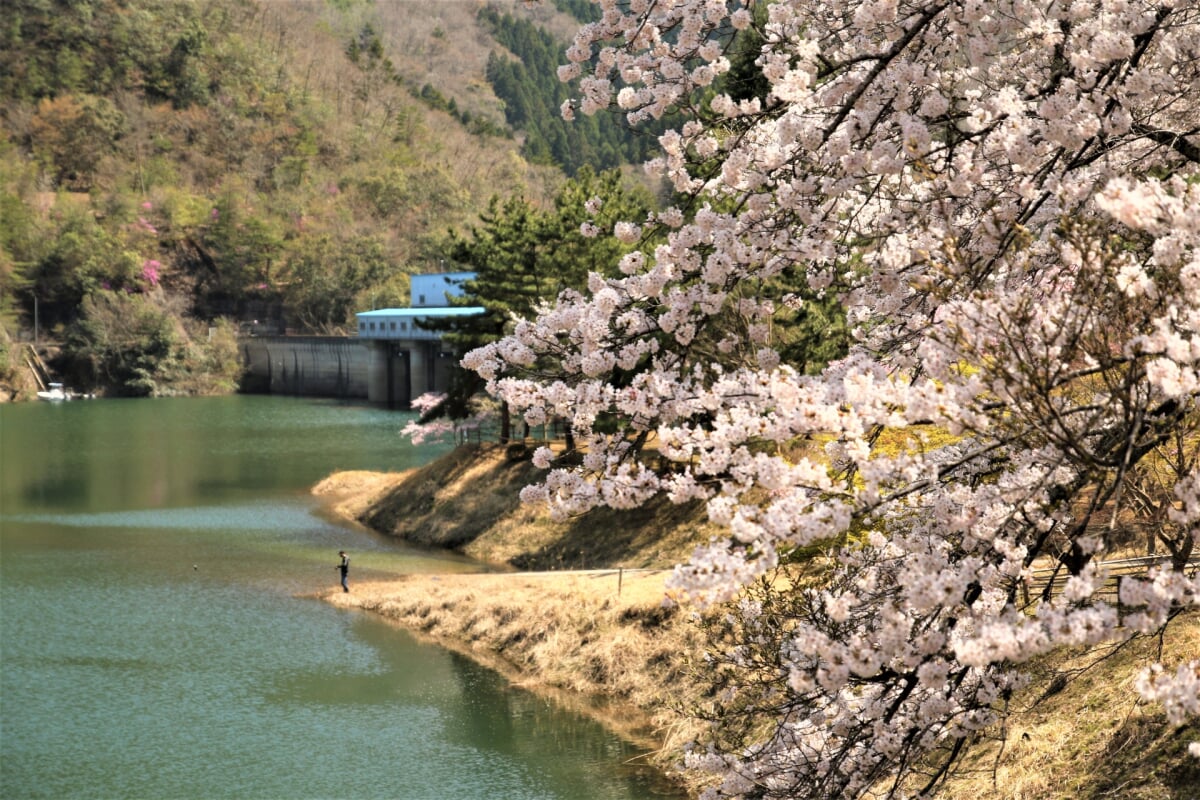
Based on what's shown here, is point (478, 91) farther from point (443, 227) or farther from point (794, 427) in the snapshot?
point (794, 427)

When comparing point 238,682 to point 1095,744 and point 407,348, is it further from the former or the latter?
point 407,348

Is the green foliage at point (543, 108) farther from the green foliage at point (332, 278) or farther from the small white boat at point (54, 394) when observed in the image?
the small white boat at point (54, 394)

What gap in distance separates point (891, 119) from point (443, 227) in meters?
88.0

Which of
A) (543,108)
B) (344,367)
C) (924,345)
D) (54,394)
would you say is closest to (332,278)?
(344,367)

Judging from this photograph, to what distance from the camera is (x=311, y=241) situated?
296 feet

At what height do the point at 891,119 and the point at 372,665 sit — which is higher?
the point at 891,119

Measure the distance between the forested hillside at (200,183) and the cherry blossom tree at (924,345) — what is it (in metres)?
76.7

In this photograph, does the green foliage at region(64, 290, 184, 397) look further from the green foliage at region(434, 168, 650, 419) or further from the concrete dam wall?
the green foliage at region(434, 168, 650, 419)

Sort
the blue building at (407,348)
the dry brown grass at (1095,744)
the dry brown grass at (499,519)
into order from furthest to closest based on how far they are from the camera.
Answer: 1. the blue building at (407,348)
2. the dry brown grass at (499,519)
3. the dry brown grass at (1095,744)

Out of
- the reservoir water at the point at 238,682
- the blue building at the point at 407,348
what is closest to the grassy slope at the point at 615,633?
the reservoir water at the point at 238,682

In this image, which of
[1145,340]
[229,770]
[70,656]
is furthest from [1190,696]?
[70,656]

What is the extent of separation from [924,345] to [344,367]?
76417 millimetres

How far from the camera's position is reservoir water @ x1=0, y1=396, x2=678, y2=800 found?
15.0 metres

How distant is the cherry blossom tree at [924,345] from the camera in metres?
4.52
